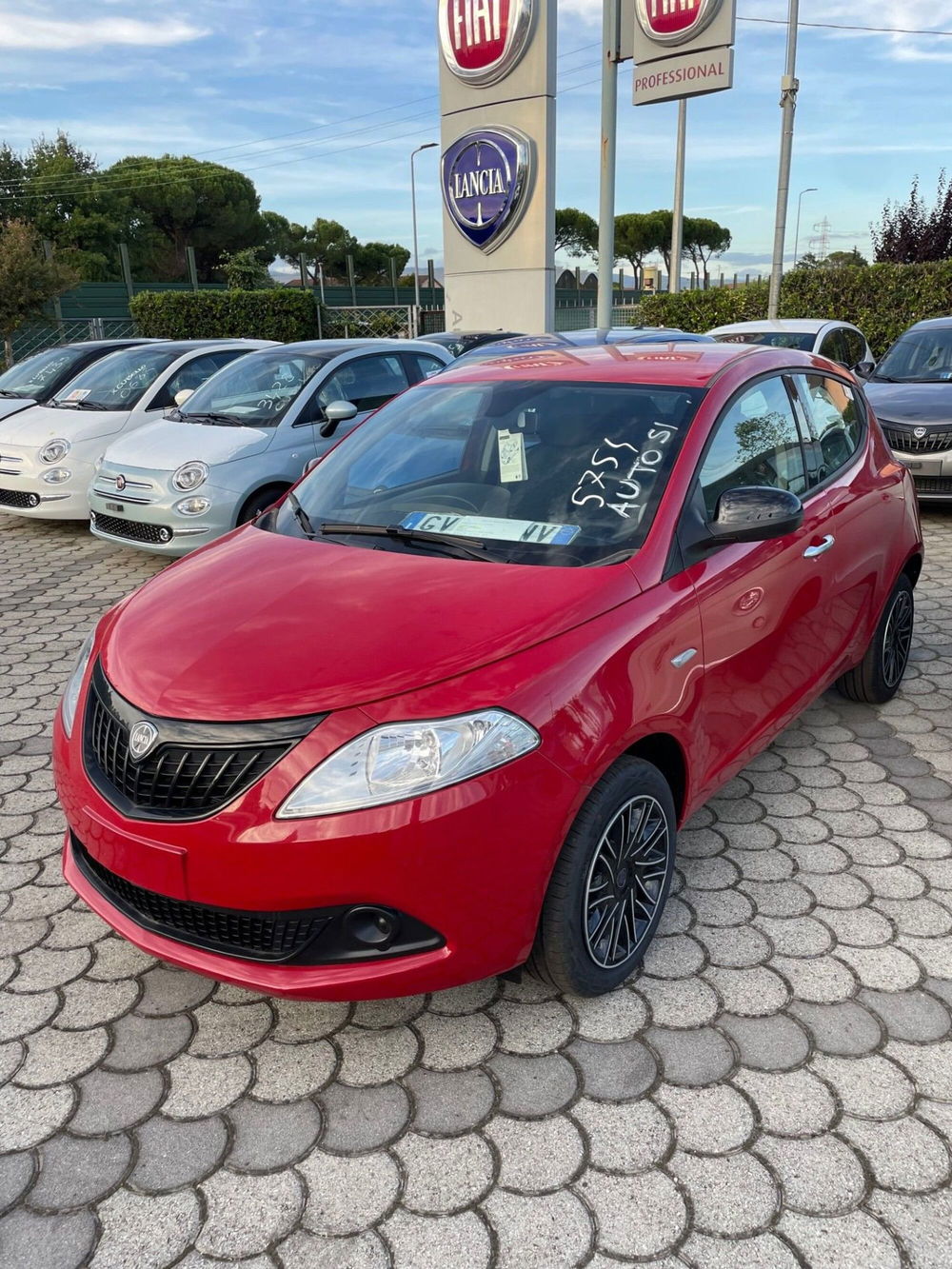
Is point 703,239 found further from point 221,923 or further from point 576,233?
point 221,923

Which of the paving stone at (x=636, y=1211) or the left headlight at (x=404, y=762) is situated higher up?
the left headlight at (x=404, y=762)

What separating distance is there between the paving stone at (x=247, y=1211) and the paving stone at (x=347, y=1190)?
32 millimetres

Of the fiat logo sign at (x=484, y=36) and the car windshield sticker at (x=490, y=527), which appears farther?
the fiat logo sign at (x=484, y=36)

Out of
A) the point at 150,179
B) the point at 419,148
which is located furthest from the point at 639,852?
the point at 150,179

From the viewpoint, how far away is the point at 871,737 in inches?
169

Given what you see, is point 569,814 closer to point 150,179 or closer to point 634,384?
point 634,384

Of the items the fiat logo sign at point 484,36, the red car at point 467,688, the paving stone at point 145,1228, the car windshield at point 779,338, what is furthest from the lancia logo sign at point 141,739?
the fiat logo sign at point 484,36

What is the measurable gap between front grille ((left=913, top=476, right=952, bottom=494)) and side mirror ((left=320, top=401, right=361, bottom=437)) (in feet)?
16.0

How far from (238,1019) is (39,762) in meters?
2.07

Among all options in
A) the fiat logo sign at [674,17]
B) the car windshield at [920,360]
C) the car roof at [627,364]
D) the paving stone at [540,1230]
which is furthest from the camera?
the fiat logo sign at [674,17]

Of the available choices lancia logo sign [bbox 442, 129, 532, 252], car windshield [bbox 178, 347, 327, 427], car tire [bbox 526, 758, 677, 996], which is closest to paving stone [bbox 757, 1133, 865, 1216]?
car tire [bbox 526, 758, 677, 996]

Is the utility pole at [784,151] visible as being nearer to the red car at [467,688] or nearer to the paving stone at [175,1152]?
the red car at [467,688]

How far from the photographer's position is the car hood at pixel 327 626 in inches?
88.4

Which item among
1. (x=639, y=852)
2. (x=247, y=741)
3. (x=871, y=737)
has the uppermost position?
(x=247, y=741)
